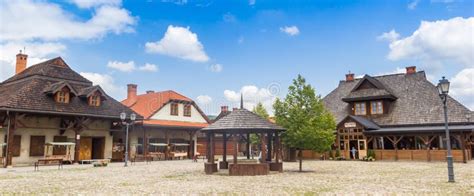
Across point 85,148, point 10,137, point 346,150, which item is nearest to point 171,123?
point 85,148

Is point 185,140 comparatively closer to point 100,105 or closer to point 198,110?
point 198,110

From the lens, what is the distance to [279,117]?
20359 mm

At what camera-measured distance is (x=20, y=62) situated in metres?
30.9

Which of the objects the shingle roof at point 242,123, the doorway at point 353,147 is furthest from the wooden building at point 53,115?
the doorway at point 353,147

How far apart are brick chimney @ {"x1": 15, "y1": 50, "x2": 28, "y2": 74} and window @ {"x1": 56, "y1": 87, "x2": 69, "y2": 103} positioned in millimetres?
7971

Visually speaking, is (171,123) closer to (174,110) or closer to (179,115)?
(174,110)

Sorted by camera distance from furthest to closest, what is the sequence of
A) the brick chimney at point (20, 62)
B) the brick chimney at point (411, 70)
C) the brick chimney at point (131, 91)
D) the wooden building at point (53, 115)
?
the brick chimney at point (131, 91) < the brick chimney at point (411, 70) < the brick chimney at point (20, 62) < the wooden building at point (53, 115)

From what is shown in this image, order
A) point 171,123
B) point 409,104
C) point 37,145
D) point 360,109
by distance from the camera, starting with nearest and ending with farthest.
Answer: point 37,145 → point 409,104 → point 171,123 → point 360,109

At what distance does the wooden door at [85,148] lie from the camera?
2777 cm

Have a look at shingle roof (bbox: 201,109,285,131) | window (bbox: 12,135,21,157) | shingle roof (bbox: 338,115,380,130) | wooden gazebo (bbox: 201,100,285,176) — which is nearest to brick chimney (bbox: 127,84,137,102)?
window (bbox: 12,135,21,157)

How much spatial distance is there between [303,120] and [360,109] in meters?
17.9

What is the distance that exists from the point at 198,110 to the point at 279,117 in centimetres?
1789

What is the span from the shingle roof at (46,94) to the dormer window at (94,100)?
12.4 inches

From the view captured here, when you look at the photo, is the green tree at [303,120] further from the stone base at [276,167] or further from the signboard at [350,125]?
the signboard at [350,125]
